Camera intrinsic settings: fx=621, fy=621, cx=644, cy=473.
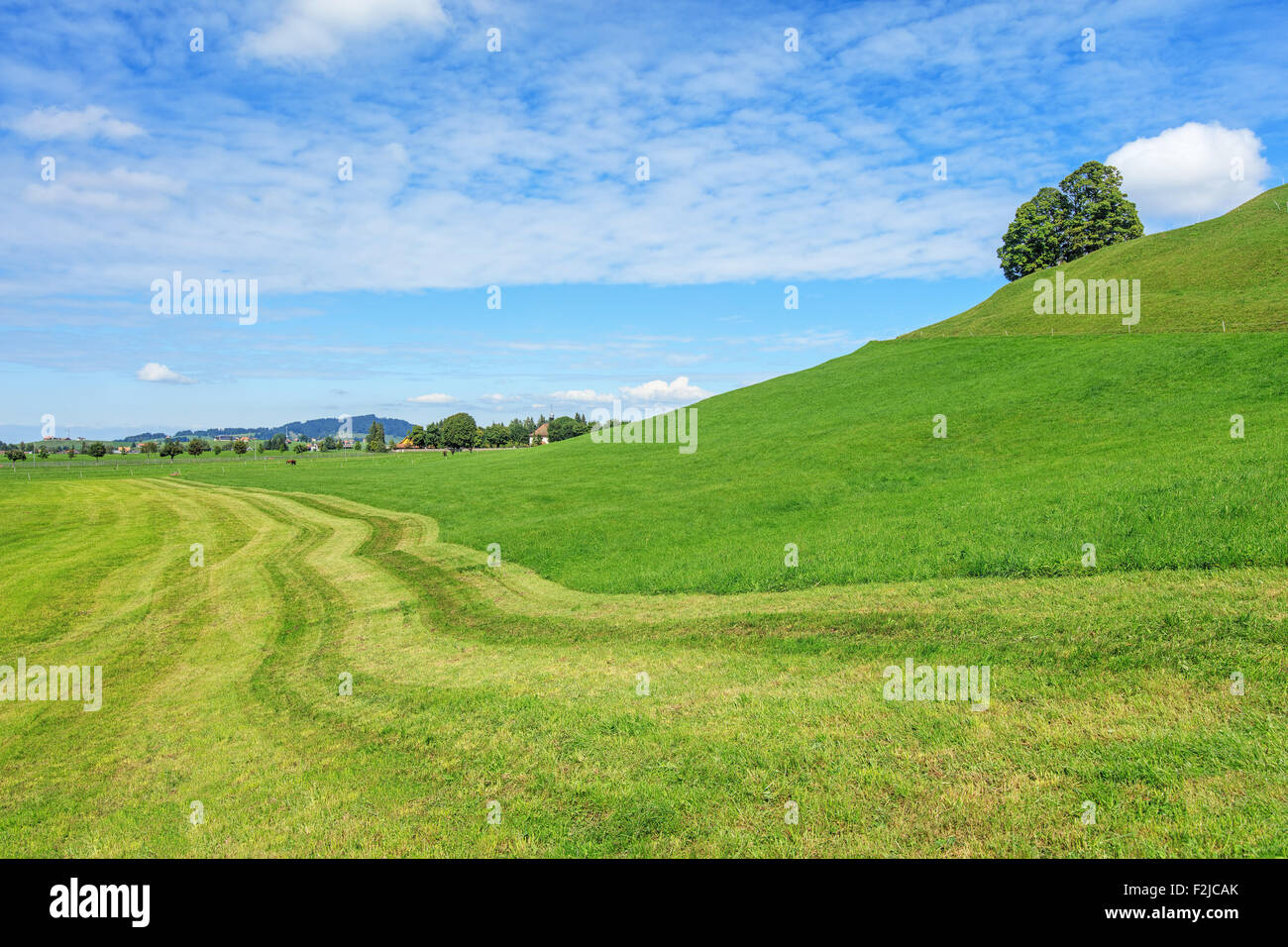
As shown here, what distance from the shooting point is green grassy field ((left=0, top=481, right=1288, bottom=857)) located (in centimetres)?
707

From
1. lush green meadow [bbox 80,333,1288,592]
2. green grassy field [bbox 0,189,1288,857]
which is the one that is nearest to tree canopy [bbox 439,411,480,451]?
lush green meadow [bbox 80,333,1288,592]

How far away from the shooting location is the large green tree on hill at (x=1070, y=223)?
3644 inches

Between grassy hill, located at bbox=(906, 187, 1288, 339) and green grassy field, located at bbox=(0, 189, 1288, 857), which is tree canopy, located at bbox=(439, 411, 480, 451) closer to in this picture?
grassy hill, located at bbox=(906, 187, 1288, 339)

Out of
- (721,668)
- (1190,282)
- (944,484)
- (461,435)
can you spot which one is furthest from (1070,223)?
(461,435)

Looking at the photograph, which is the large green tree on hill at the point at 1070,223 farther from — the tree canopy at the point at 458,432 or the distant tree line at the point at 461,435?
the tree canopy at the point at 458,432

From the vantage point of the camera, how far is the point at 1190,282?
187 feet

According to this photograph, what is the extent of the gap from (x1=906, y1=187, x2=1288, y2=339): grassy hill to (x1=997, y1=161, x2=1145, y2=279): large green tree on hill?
1555 cm

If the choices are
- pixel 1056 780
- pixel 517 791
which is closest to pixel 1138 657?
pixel 1056 780

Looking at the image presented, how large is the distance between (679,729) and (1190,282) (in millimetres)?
71852

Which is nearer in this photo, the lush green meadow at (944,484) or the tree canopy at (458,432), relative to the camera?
the lush green meadow at (944,484)

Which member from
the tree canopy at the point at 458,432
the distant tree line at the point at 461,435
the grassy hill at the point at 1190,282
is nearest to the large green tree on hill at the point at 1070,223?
the grassy hill at the point at 1190,282

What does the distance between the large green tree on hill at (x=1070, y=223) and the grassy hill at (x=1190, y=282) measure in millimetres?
15547

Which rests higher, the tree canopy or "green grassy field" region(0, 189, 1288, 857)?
the tree canopy

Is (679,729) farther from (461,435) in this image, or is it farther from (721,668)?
(461,435)
